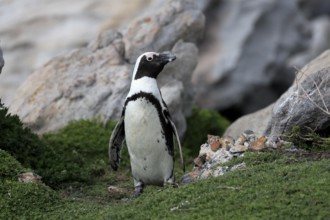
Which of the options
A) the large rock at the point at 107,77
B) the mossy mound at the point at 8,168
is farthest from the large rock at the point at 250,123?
the mossy mound at the point at 8,168

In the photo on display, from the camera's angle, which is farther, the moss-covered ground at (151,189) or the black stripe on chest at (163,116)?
the black stripe on chest at (163,116)

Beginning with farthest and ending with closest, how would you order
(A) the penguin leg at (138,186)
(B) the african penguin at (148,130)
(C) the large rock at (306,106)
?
(A) the penguin leg at (138,186) → (B) the african penguin at (148,130) → (C) the large rock at (306,106)

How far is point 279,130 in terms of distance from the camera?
36.9 feet

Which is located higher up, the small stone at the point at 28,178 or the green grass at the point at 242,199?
the small stone at the point at 28,178

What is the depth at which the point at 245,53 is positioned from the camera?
2086 cm

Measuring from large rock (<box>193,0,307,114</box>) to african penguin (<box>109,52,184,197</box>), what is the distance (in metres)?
9.31

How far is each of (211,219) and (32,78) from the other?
26.0ft

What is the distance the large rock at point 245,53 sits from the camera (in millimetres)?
20797

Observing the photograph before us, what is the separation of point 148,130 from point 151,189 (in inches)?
34.2

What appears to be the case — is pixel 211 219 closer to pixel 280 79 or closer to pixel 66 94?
pixel 66 94

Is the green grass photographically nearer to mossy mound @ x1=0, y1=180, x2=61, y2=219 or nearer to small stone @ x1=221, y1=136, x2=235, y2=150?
mossy mound @ x1=0, y1=180, x2=61, y2=219

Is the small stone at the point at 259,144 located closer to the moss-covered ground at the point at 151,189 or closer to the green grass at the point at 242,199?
the moss-covered ground at the point at 151,189

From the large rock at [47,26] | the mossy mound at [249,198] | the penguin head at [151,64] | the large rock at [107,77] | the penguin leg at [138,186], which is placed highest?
the large rock at [47,26]

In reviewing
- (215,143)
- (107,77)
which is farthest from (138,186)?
(107,77)
